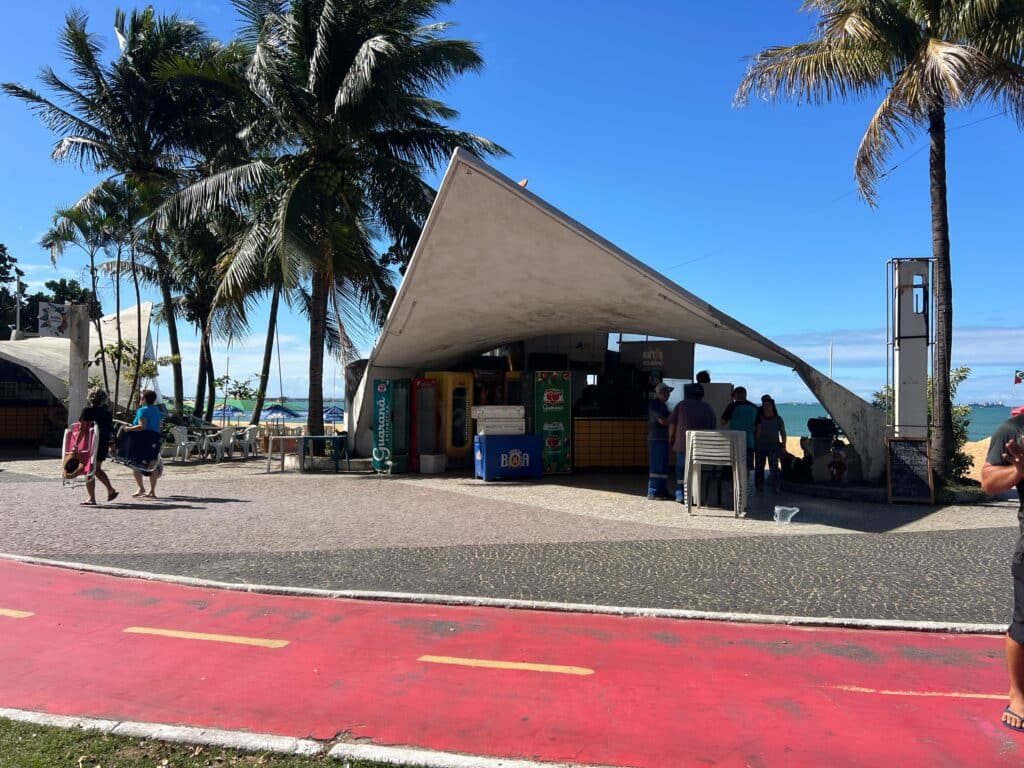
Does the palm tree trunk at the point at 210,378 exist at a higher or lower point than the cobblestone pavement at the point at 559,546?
higher

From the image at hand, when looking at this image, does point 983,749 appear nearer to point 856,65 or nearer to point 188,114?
point 856,65

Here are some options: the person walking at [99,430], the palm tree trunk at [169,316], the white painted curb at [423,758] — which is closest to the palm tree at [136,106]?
the palm tree trunk at [169,316]

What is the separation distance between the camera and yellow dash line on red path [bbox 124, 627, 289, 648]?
5168 millimetres

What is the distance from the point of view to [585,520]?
9.89 m

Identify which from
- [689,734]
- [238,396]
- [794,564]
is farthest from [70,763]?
[238,396]

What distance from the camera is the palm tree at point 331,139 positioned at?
16.1 meters

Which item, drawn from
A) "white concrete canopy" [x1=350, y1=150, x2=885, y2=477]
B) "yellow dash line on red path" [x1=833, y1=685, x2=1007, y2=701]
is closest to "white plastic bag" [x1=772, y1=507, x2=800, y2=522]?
"white concrete canopy" [x1=350, y1=150, x2=885, y2=477]

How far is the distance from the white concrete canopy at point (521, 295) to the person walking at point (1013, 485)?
Result: 6347mm

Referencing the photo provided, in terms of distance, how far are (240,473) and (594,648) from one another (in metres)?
12.8

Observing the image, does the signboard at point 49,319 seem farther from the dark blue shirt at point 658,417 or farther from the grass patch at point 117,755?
the grass patch at point 117,755

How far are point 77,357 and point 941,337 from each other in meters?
19.7

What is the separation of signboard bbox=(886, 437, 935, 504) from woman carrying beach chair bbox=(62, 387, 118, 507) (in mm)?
12143

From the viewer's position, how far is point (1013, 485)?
3.69 m

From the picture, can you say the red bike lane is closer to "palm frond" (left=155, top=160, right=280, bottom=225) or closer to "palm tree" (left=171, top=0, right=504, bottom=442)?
"palm tree" (left=171, top=0, right=504, bottom=442)
